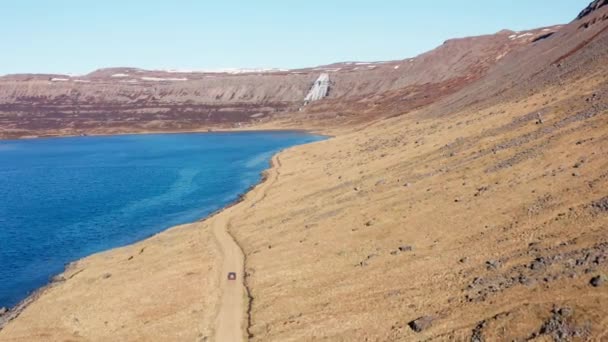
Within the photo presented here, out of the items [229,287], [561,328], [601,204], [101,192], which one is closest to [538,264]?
[561,328]

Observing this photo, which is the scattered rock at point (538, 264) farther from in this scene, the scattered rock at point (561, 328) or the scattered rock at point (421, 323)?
the scattered rock at point (421, 323)

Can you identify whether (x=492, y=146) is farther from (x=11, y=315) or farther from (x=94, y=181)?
(x=94, y=181)

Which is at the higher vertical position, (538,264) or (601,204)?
(601,204)

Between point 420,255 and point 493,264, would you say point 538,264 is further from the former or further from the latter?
point 420,255

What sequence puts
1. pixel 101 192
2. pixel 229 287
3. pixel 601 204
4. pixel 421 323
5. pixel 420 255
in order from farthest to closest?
pixel 101 192 < pixel 229 287 < pixel 420 255 < pixel 601 204 < pixel 421 323

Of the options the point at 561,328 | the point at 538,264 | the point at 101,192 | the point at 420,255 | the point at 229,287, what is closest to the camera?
the point at 561,328

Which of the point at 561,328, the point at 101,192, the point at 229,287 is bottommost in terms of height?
the point at 101,192

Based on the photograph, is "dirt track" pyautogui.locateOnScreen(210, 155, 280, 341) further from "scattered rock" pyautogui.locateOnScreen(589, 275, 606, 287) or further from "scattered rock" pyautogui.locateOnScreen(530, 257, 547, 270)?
"scattered rock" pyautogui.locateOnScreen(589, 275, 606, 287)

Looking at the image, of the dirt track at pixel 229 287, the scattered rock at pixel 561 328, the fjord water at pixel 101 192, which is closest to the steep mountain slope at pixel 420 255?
the scattered rock at pixel 561 328

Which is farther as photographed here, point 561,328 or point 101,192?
point 101,192
